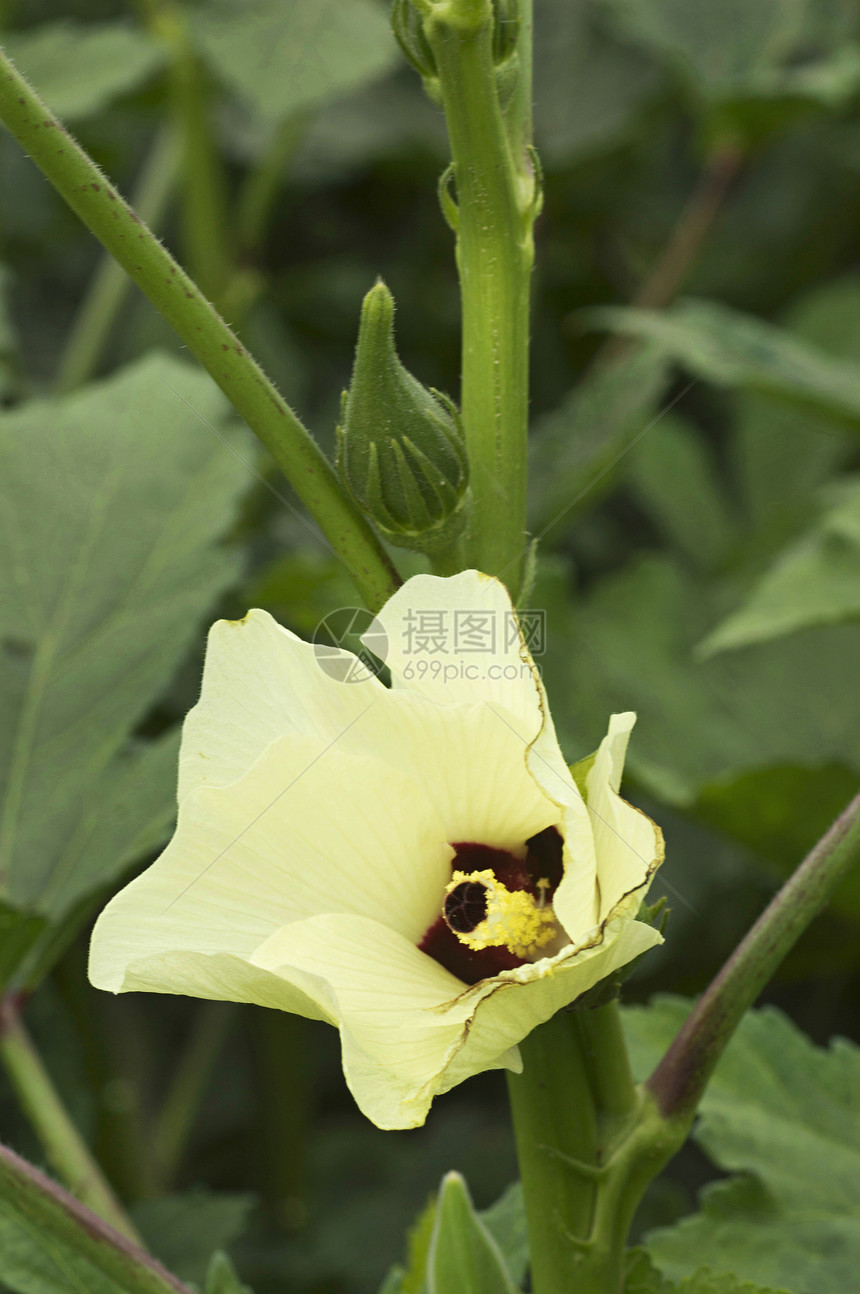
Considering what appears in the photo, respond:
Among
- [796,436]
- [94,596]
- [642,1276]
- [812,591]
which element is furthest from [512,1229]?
[796,436]

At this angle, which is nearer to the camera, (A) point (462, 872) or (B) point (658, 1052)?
(A) point (462, 872)

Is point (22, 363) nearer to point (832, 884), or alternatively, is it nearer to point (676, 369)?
point (676, 369)

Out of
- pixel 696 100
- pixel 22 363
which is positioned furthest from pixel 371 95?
pixel 22 363

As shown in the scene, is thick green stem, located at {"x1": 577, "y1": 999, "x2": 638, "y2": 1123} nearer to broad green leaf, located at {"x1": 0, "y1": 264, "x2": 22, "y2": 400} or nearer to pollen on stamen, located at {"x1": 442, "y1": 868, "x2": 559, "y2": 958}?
pollen on stamen, located at {"x1": 442, "y1": 868, "x2": 559, "y2": 958}

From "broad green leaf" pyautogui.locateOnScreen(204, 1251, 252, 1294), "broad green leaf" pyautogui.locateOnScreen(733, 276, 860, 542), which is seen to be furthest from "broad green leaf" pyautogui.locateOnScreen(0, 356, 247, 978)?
"broad green leaf" pyautogui.locateOnScreen(733, 276, 860, 542)

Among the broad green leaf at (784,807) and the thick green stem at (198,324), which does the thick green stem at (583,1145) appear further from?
the broad green leaf at (784,807)
